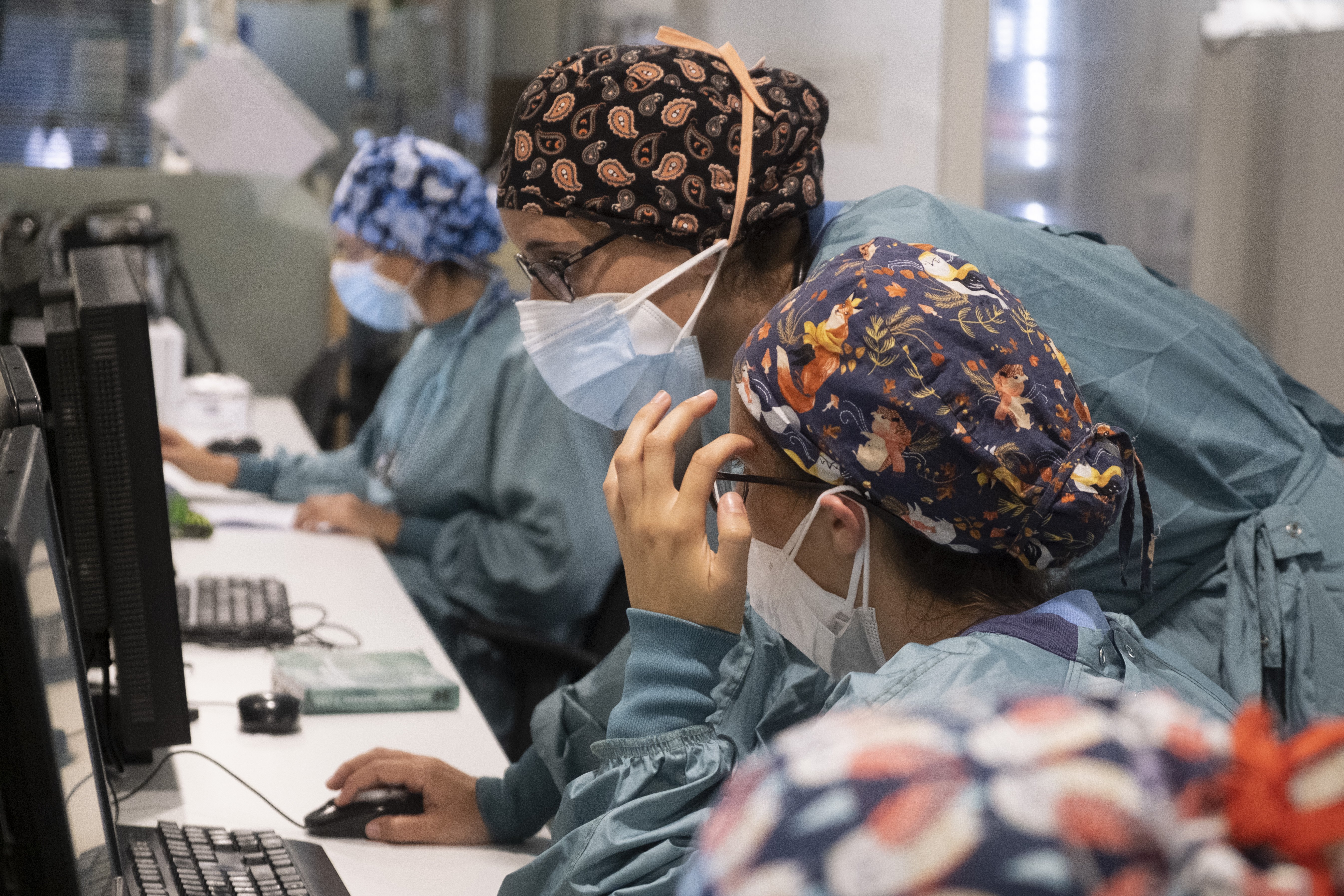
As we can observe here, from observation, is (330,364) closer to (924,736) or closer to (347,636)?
(347,636)

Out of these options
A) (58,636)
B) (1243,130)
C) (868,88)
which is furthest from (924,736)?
(868,88)

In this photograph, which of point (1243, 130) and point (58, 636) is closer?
point (58, 636)

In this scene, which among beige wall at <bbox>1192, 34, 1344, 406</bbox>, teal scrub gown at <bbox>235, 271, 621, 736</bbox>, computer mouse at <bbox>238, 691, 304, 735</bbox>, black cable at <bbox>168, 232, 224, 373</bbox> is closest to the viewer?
computer mouse at <bbox>238, 691, 304, 735</bbox>

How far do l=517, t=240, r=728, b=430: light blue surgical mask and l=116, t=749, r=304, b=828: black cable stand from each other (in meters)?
0.53

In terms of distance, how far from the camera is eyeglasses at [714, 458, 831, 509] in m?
0.93

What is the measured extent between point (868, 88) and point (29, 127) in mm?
3375

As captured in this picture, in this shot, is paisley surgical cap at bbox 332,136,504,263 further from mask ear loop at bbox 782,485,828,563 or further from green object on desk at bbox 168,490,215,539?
mask ear loop at bbox 782,485,828,563

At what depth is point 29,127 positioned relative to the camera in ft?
14.6

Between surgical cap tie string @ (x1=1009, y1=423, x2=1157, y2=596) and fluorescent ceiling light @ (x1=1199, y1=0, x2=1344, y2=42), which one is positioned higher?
fluorescent ceiling light @ (x1=1199, y1=0, x2=1344, y2=42)

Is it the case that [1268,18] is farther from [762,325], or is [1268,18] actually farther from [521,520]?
[521,520]

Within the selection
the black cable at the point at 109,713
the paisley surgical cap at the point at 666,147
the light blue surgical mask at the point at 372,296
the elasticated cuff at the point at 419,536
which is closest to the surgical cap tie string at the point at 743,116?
the paisley surgical cap at the point at 666,147

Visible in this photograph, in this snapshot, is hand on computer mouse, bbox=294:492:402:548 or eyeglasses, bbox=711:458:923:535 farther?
hand on computer mouse, bbox=294:492:402:548

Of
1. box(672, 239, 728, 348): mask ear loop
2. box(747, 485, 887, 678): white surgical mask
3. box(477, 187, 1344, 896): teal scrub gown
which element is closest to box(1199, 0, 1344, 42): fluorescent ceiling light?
box(477, 187, 1344, 896): teal scrub gown

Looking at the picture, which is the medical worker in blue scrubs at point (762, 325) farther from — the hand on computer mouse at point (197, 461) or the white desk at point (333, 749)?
the hand on computer mouse at point (197, 461)
